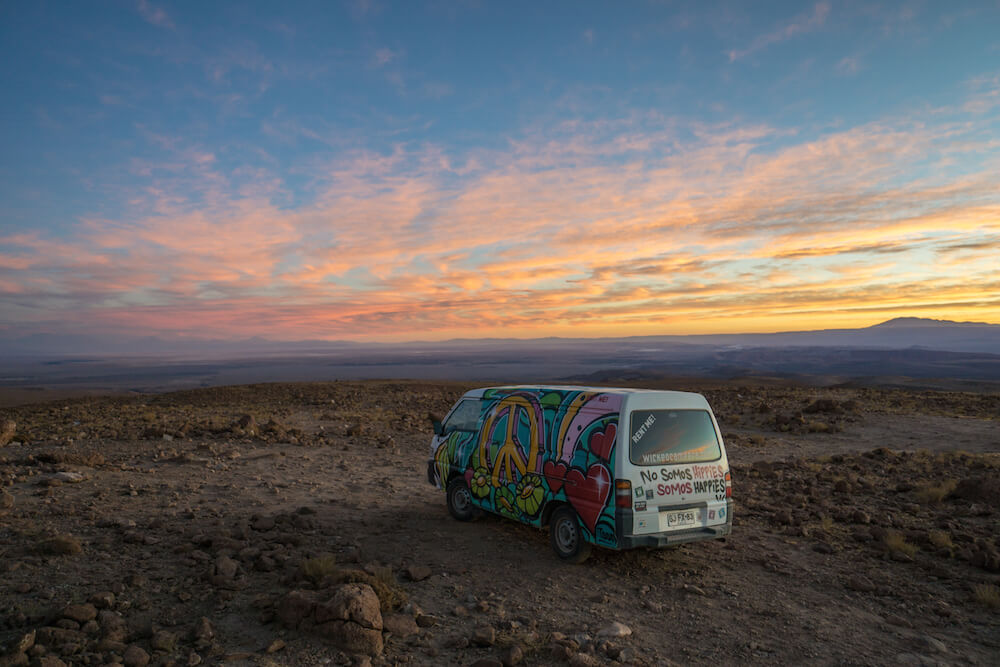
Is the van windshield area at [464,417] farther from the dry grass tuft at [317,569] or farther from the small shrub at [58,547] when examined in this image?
the small shrub at [58,547]

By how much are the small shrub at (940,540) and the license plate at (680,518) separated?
4223mm

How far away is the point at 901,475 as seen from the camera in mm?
13922

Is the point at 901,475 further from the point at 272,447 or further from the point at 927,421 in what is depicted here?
the point at 272,447

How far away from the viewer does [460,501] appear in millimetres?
9469

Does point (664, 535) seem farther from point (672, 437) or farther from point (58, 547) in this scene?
point (58, 547)

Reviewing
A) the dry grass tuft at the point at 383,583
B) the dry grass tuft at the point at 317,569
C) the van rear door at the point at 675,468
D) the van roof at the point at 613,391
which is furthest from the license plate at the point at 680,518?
the dry grass tuft at the point at 317,569

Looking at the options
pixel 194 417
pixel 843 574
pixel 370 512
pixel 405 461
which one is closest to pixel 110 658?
pixel 370 512

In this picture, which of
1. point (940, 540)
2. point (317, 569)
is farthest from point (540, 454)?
point (940, 540)

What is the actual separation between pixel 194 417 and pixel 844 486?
21549mm

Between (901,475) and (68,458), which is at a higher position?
(68,458)

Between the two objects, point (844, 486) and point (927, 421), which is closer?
point (844, 486)

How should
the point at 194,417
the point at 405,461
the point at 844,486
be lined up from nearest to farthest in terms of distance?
the point at 844,486
the point at 405,461
the point at 194,417

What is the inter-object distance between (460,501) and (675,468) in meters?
3.88

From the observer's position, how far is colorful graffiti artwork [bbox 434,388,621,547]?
6.90 meters
